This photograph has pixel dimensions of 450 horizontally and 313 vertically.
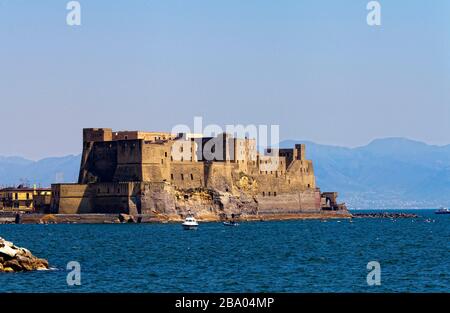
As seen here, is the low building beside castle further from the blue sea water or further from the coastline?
the blue sea water

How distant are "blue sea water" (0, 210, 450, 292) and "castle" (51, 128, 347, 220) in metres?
28.0

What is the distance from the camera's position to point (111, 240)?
73.8 m

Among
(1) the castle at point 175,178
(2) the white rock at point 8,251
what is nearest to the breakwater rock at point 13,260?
(2) the white rock at point 8,251

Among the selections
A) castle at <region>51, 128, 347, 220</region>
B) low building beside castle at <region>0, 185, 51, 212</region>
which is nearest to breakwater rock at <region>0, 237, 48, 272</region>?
castle at <region>51, 128, 347, 220</region>

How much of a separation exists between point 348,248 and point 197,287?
2730 centimetres

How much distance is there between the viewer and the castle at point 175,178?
10862cm

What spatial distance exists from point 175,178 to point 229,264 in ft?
214

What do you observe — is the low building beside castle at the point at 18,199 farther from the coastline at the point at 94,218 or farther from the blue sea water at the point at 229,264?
the blue sea water at the point at 229,264

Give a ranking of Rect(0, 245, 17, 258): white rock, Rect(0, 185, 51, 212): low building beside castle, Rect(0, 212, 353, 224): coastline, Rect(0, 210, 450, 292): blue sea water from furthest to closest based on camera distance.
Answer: Rect(0, 185, 51, 212): low building beside castle → Rect(0, 212, 353, 224): coastline → Rect(0, 245, 17, 258): white rock → Rect(0, 210, 450, 292): blue sea water

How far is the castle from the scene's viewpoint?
109m

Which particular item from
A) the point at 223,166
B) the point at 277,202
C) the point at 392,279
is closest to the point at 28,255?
the point at 392,279

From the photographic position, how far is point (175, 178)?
114 metres

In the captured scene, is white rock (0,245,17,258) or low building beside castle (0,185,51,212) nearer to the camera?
white rock (0,245,17,258)

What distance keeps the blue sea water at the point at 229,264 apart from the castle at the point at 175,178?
27993 mm
